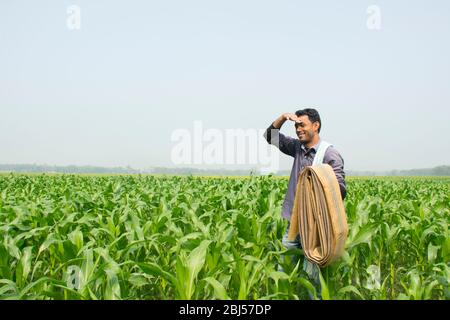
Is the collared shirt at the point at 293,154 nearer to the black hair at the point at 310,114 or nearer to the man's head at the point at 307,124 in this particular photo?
the man's head at the point at 307,124

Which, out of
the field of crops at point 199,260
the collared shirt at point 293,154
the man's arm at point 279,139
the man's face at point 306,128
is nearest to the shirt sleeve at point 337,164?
the collared shirt at point 293,154

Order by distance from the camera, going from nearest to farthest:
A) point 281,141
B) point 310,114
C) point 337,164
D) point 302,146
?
point 337,164 < point 310,114 < point 302,146 < point 281,141

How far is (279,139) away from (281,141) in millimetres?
31

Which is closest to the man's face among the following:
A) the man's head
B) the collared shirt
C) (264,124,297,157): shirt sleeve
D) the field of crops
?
the man's head

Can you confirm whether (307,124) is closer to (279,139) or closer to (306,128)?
(306,128)

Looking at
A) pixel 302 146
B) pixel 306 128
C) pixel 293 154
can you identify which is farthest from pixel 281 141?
pixel 306 128

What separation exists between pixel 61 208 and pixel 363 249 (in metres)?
4.66

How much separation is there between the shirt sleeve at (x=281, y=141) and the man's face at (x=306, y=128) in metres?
0.40

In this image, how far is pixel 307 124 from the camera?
→ 3.76 m

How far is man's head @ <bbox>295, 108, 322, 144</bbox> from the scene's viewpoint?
12.3 feet
